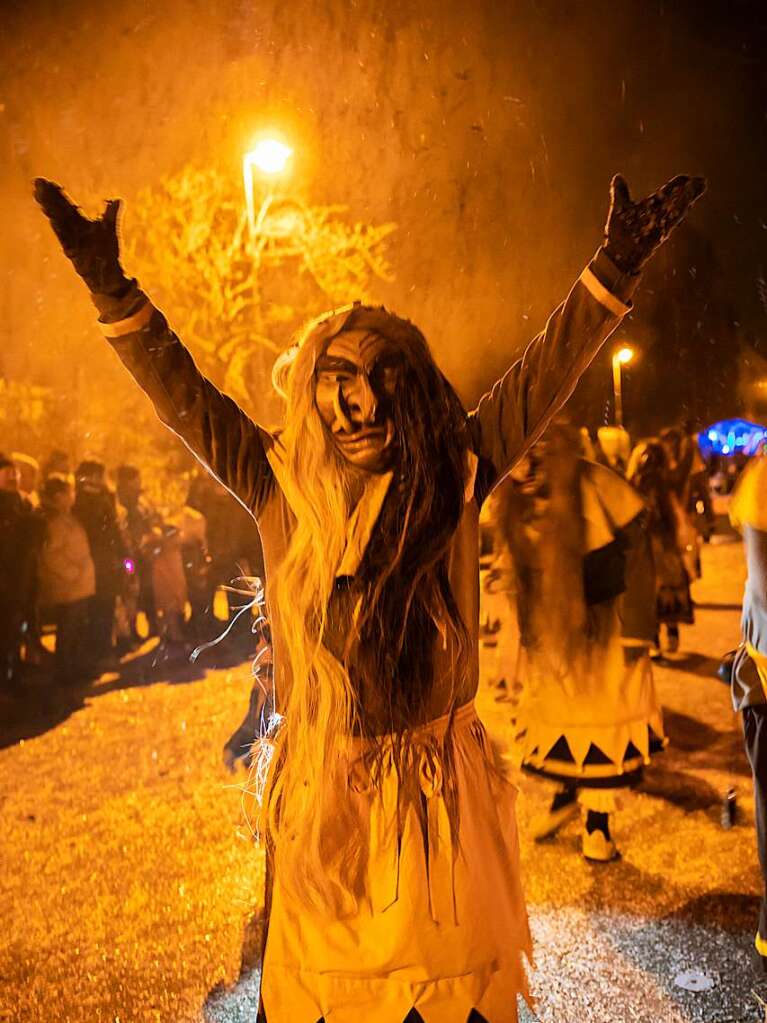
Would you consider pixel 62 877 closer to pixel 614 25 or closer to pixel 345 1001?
pixel 345 1001

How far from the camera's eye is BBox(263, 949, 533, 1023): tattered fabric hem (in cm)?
139

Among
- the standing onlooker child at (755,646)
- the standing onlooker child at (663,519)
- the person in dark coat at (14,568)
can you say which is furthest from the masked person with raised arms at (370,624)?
the person in dark coat at (14,568)

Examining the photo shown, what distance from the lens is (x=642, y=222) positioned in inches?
58.5

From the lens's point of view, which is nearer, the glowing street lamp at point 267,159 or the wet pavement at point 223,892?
the wet pavement at point 223,892

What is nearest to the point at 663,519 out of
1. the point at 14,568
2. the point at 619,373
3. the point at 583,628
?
the point at 619,373

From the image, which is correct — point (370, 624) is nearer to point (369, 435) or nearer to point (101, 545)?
point (369, 435)

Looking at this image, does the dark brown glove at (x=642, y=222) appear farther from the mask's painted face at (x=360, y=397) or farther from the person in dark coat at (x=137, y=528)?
the person in dark coat at (x=137, y=528)

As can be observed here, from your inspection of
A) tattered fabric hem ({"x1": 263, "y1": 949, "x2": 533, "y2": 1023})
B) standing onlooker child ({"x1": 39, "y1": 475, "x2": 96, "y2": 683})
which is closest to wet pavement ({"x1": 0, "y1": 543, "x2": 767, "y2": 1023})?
tattered fabric hem ({"x1": 263, "y1": 949, "x2": 533, "y2": 1023})

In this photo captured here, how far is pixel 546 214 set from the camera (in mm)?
4566

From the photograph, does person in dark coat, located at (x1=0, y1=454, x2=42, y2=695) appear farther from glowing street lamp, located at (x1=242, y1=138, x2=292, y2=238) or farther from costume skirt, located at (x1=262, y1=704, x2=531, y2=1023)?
costume skirt, located at (x1=262, y1=704, x2=531, y2=1023)

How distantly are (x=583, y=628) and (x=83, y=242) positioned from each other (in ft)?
7.99

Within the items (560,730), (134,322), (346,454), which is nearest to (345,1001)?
(346,454)

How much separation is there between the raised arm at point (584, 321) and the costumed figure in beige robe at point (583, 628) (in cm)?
169

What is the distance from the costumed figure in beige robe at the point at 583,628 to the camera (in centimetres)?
322
